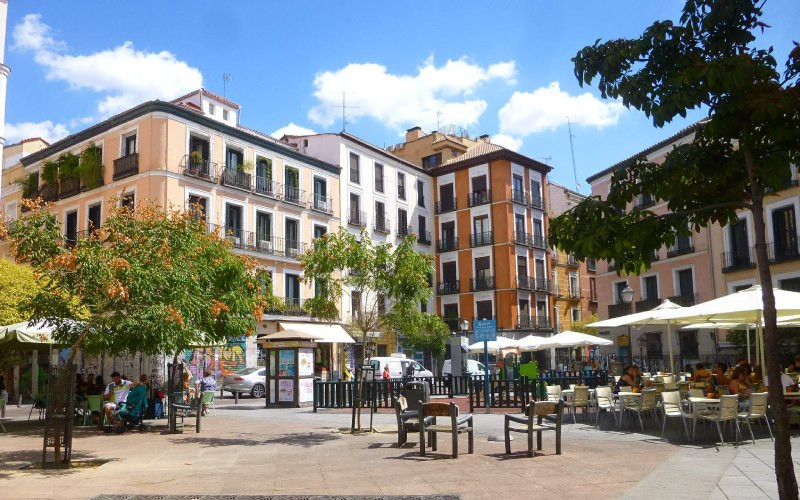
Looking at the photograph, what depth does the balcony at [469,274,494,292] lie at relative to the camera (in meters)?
47.5

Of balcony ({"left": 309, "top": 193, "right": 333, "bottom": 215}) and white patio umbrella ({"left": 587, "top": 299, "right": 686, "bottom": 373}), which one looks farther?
balcony ({"left": 309, "top": 193, "right": 333, "bottom": 215})

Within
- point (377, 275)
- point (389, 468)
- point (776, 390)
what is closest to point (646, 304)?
point (377, 275)

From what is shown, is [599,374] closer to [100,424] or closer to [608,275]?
[100,424]

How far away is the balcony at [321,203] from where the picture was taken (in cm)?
3988

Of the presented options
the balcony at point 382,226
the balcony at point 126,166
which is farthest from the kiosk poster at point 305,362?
the balcony at point 382,226

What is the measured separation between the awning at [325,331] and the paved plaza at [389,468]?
12436mm

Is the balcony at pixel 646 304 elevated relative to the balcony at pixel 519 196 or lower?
lower

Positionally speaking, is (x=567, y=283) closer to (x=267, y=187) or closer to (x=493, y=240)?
(x=493, y=240)

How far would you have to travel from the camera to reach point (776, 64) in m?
5.72

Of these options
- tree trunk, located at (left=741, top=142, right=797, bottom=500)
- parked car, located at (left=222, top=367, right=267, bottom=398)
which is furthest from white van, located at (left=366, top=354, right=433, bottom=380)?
tree trunk, located at (left=741, top=142, right=797, bottom=500)

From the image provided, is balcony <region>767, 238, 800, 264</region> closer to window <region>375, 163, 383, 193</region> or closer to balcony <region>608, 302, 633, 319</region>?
balcony <region>608, 302, 633, 319</region>

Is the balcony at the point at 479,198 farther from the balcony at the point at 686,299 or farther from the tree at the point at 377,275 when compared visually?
the tree at the point at 377,275

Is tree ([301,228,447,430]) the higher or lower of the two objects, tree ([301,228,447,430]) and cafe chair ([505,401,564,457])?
the higher

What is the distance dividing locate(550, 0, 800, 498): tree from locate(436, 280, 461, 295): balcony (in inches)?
1665
